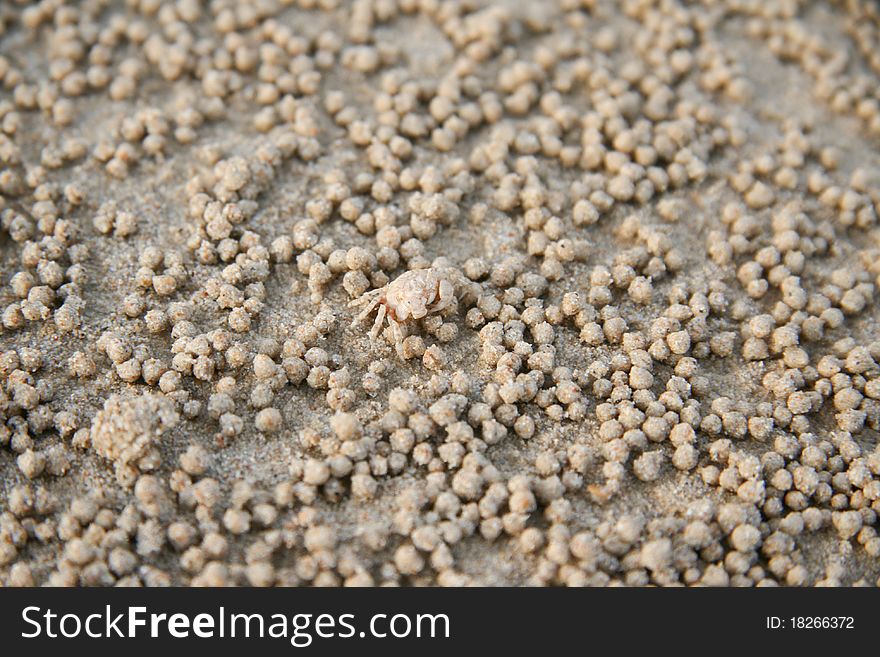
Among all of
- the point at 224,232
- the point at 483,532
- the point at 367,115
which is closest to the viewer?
the point at 483,532

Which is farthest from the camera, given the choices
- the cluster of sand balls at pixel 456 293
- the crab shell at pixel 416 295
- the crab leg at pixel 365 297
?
the crab leg at pixel 365 297

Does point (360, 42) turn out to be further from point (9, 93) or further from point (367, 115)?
point (9, 93)

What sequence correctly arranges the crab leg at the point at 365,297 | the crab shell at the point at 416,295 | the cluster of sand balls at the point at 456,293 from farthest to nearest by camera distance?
the crab leg at the point at 365,297 → the crab shell at the point at 416,295 → the cluster of sand balls at the point at 456,293

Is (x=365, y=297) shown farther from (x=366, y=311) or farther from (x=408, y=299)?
(x=408, y=299)
